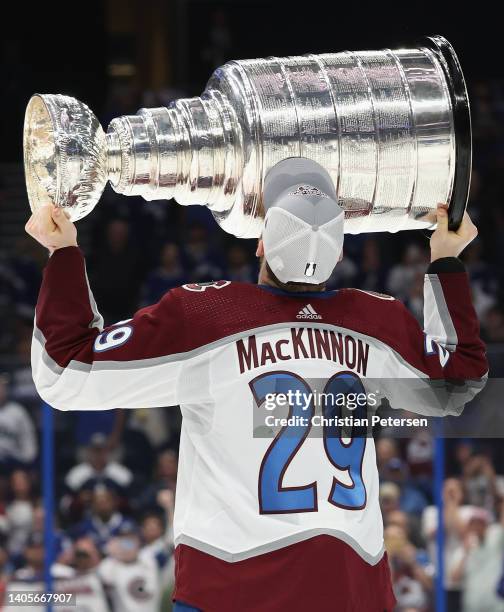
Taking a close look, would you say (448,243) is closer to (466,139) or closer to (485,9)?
(466,139)

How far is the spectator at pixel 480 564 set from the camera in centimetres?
473

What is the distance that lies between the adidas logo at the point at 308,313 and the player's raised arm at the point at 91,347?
235 mm

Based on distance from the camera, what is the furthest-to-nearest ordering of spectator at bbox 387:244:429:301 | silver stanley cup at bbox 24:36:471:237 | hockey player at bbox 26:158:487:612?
1. spectator at bbox 387:244:429:301
2. silver stanley cup at bbox 24:36:471:237
3. hockey player at bbox 26:158:487:612

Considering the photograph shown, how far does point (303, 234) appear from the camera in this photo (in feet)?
7.30

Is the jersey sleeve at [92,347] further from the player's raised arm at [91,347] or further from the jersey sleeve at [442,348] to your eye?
the jersey sleeve at [442,348]

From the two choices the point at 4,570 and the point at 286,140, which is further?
the point at 4,570

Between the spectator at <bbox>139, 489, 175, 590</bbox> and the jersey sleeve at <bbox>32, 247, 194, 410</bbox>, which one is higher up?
the jersey sleeve at <bbox>32, 247, 194, 410</bbox>

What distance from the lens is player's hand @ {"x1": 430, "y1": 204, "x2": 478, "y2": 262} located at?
250 centimetres

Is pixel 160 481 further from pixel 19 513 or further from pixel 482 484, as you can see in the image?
pixel 482 484

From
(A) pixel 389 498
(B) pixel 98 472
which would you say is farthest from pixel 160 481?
(A) pixel 389 498

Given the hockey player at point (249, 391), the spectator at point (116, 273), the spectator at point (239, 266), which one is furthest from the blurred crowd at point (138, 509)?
the spectator at point (239, 266)

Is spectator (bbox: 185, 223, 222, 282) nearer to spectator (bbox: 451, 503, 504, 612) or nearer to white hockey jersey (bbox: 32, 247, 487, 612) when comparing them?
spectator (bbox: 451, 503, 504, 612)

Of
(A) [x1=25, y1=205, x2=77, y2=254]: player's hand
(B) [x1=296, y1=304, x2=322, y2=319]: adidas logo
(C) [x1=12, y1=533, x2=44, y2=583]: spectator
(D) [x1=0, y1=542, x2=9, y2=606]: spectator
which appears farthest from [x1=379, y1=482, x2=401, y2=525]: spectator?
(A) [x1=25, y1=205, x2=77, y2=254]: player's hand

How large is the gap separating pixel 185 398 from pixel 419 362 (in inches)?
19.1
